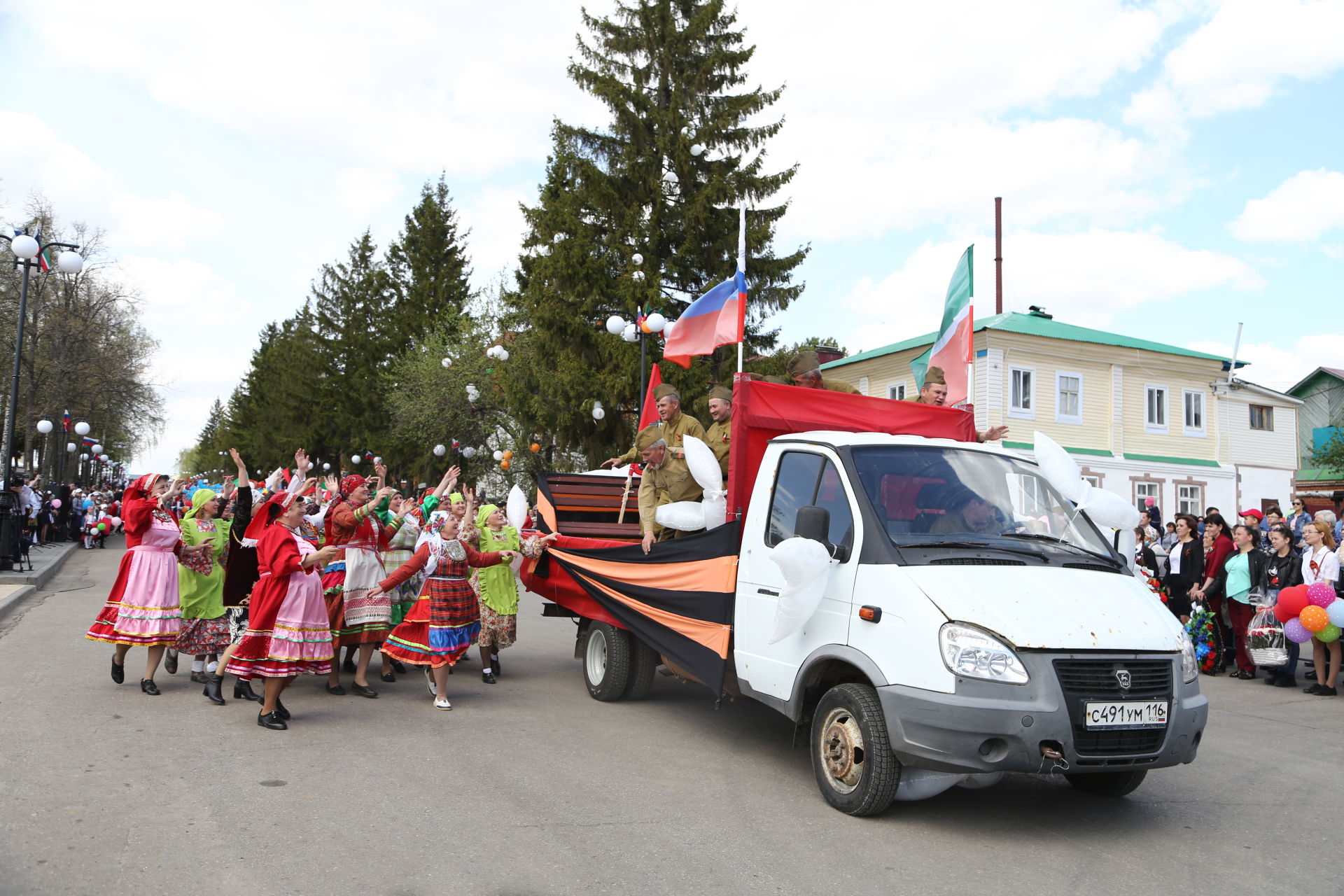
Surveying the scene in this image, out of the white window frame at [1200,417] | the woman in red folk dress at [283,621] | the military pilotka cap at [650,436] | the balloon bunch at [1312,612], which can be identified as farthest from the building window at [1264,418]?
the woman in red folk dress at [283,621]

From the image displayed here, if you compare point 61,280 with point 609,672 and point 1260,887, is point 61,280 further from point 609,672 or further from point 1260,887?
point 1260,887

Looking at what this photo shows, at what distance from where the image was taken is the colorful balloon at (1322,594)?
32.0 feet

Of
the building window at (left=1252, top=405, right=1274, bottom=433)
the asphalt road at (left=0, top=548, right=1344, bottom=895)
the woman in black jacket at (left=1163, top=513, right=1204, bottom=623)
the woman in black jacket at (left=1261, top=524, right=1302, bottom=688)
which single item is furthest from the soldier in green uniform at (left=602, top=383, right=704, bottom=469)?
the building window at (left=1252, top=405, right=1274, bottom=433)

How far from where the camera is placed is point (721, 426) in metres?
8.03

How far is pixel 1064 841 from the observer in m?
5.02

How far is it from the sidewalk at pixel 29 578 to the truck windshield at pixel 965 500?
41.2 feet

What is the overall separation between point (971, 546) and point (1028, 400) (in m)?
28.1

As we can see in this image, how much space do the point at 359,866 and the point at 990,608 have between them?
3.26m

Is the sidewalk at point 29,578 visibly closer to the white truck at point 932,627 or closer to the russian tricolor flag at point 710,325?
the russian tricolor flag at point 710,325

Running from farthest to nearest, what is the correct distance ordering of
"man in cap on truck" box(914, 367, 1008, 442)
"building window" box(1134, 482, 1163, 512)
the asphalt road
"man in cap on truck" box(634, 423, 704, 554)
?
"building window" box(1134, 482, 1163, 512)
"man in cap on truck" box(914, 367, 1008, 442)
"man in cap on truck" box(634, 423, 704, 554)
the asphalt road

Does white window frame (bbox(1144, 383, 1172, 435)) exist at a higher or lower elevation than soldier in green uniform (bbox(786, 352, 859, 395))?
higher

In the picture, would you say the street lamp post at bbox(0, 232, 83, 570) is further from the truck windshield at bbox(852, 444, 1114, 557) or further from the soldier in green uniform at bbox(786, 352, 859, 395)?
the truck windshield at bbox(852, 444, 1114, 557)

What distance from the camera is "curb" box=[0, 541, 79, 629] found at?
13.7 meters

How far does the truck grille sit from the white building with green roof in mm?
25744
